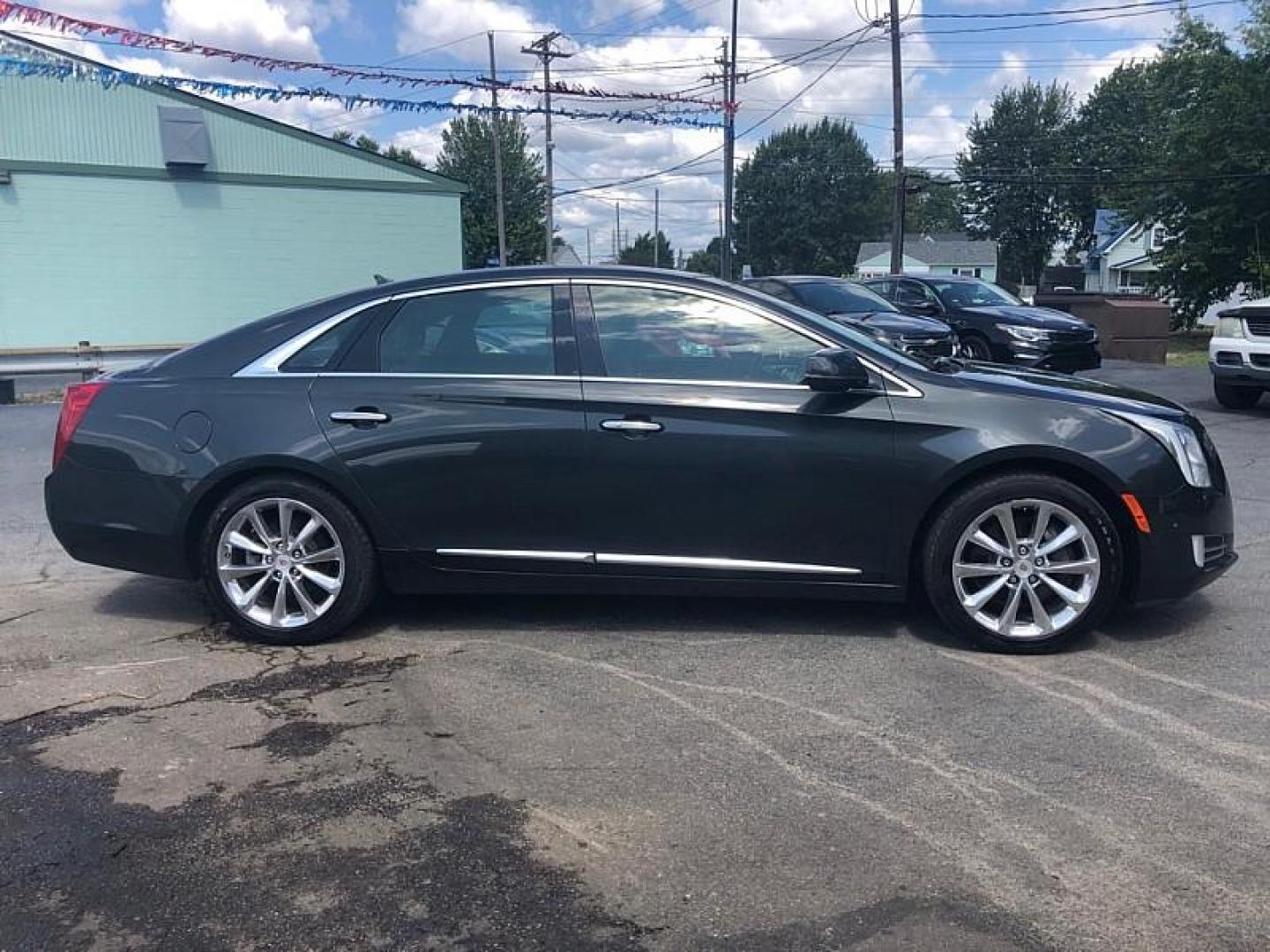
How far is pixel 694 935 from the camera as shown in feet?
8.54

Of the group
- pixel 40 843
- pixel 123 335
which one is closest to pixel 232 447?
pixel 40 843

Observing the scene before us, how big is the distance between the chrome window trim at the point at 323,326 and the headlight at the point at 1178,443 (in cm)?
249

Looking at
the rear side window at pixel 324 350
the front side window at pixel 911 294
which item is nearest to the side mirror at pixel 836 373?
the rear side window at pixel 324 350

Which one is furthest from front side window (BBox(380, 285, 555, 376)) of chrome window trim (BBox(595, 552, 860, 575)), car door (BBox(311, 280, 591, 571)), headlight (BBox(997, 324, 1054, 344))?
headlight (BBox(997, 324, 1054, 344))

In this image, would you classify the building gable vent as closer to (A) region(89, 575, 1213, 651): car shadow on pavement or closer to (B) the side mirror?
(A) region(89, 575, 1213, 651): car shadow on pavement

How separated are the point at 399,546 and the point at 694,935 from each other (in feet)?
8.29

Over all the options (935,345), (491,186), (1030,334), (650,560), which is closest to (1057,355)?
(1030,334)

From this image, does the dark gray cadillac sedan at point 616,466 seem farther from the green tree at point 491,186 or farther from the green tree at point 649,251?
the green tree at point 649,251

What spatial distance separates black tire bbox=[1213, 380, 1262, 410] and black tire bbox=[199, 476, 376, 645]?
11.1 metres

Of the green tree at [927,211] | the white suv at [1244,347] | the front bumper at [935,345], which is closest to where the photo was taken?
the white suv at [1244,347]

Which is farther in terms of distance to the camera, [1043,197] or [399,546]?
[1043,197]

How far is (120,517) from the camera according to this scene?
478 centimetres

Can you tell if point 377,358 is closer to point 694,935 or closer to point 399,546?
point 399,546

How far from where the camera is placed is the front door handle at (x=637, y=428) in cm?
451
